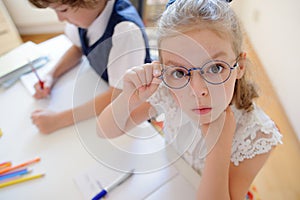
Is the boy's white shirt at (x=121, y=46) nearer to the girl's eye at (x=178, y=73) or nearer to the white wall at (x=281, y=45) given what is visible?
the girl's eye at (x=178, y=73)

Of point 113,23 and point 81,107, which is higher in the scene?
point 113,23

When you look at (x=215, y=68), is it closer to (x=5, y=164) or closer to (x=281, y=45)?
(x=5, y=164)

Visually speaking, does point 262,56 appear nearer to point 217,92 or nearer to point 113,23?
point 113,23

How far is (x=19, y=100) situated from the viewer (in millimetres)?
816

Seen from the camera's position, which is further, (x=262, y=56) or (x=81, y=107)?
(x=262, y=56)

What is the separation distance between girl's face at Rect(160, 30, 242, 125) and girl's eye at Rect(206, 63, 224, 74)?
1 centimetres

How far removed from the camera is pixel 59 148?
0.67m

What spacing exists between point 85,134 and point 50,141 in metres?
0.10

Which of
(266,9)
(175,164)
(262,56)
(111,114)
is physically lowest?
(262,56)

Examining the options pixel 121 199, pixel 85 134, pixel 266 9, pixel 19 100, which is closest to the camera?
pixel 121 199

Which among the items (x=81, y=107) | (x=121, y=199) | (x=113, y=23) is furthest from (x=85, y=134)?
(x=113, y=23)

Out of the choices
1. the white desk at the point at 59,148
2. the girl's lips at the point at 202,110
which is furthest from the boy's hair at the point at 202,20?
the white desk at the point at 59,148

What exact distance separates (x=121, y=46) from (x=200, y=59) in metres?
0.21

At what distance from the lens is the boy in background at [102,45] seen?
58 centimetres
